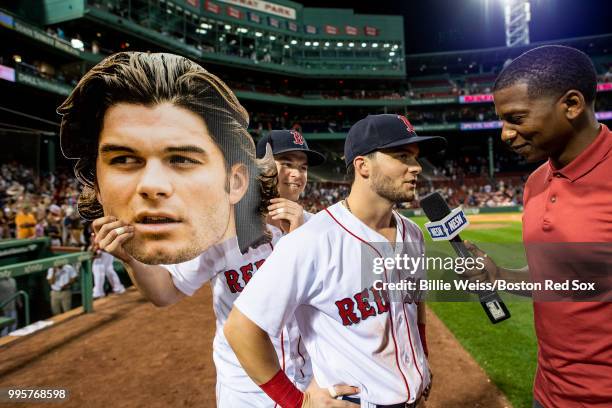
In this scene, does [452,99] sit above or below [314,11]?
below

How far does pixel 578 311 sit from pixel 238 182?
1863mm

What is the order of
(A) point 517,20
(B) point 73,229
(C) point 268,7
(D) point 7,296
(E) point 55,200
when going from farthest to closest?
(A) point 517,20
(C) point 268,7
(E) point 55,200
(B) point 73,229
(D) point 7,296

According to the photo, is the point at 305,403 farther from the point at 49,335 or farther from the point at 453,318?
the point at 49,335

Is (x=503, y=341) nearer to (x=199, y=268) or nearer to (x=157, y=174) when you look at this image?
Result: (x=199, y=268)

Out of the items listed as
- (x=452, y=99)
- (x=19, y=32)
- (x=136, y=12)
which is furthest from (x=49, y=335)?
(x=452, y=99)

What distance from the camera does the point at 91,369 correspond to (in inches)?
175

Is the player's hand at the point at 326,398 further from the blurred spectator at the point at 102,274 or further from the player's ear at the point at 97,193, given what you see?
the blurred spectator at the point at 102,274

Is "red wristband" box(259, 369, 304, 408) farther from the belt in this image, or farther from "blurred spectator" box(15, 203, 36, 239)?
"blurred spectator" box(15, 203, 36, 239)

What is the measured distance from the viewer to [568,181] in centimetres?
180

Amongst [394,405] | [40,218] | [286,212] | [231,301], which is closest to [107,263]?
[40,218]

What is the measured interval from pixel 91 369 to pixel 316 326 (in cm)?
416

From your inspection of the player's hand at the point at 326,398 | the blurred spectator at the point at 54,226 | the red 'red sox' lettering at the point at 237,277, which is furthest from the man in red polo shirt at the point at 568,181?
the blurred spectator at the point at 54,226

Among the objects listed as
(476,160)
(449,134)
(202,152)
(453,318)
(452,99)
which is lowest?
(453,318)

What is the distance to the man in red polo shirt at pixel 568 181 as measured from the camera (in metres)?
1.66
